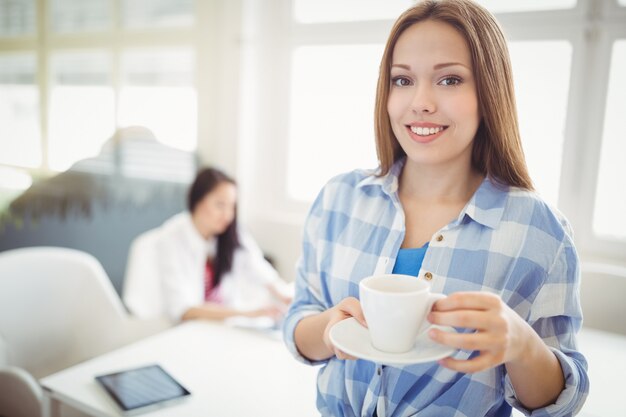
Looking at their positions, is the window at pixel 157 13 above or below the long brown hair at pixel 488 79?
above

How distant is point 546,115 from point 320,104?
985 mm

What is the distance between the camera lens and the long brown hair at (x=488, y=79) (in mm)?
832

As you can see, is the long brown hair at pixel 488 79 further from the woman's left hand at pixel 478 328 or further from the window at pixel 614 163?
the window at pixel 614 163

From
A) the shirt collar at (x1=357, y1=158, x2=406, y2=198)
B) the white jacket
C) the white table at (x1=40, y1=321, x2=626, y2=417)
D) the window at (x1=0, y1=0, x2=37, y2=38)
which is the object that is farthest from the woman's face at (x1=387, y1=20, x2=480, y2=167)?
the window at (x1=0, y1=0, x2=37, y2=38)

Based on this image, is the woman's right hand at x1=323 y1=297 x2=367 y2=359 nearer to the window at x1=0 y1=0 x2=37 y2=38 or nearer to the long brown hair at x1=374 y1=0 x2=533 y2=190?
the long brown hair at x1=374 y1=0 x2=533 y2=190

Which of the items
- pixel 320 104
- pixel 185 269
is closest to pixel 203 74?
pixel 320 104

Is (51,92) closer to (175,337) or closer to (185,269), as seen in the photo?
(185,269)

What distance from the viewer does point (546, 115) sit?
203 cm

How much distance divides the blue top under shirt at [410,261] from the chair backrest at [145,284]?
57.2 inches

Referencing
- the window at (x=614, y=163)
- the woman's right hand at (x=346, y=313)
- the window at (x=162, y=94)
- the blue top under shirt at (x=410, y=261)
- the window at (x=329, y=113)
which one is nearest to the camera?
the woman's right hand at (x=346, y=313)

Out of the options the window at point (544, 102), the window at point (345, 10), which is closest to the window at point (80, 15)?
the window at point (345, 10)

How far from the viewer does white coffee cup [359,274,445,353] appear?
25.5 inches

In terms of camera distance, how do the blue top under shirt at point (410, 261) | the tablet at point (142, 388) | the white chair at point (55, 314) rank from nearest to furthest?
the blue top under shirt at point (410, 261) < the tablet at point (142, 388) < the white chair at point (55, 314)

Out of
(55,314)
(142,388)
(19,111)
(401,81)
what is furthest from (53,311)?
(401,81)
